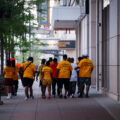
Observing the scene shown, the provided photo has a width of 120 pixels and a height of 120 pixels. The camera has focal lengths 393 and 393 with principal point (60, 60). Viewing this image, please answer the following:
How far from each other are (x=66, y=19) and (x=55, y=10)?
38.1 inches

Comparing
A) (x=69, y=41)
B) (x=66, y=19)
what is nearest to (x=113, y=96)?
(x=66, y=19)

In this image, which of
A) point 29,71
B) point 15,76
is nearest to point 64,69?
point 29,71

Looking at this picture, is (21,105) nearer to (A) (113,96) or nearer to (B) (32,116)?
(B) (32,116)

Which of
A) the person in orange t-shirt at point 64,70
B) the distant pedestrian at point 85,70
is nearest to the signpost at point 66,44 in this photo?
the distant pedestrian at point 85,70

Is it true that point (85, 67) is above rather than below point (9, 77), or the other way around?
above

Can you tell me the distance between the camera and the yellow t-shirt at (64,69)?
1627 cm

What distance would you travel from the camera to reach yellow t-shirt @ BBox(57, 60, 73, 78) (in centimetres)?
1627

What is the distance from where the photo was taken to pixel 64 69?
1628cm

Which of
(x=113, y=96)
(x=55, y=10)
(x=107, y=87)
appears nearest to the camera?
(x=113, y=96)

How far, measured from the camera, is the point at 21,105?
45.9 ft

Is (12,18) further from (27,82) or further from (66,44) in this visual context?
(66,44)

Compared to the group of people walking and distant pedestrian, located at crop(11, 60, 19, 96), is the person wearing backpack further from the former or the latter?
distant pedestrian, located at crop(11, 60, 19, 96)

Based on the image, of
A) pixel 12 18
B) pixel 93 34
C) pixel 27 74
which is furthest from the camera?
pixel 93 34

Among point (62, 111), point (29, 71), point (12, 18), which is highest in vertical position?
point (12, 18)
